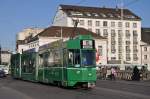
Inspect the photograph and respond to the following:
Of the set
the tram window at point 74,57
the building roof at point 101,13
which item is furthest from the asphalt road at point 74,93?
the building roof at point 101,13

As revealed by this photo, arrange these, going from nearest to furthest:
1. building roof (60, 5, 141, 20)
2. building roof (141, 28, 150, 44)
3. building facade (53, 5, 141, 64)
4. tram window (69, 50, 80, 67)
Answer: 1. tram window (69, 50, 80, 67)
2. building facade (53, 5, 141, 64)
3. building roof (60, 5, 141, 20)
4. building roof (141, 28, 150, 44)

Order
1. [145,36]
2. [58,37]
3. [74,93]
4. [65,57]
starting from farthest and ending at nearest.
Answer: [145,36] → [58,37] → [65,57] → [74,93]

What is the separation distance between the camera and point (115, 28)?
151125 mm

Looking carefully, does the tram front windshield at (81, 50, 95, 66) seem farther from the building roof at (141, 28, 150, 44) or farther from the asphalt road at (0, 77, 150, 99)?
the building roof at (141, 28, 150, 44)

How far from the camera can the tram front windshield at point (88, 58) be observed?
2770cm

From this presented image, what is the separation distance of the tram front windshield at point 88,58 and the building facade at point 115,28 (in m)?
117

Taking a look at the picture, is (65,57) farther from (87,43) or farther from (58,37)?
(58,37)

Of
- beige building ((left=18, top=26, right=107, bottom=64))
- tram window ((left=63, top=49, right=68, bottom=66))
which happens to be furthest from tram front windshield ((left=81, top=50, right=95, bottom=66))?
beige building ((left=18, top=26, right=107, bottom=64))

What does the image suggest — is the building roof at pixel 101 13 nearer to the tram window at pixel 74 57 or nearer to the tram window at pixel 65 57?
the tram window at pixel 65 57

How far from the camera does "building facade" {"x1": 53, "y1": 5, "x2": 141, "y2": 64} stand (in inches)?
5787

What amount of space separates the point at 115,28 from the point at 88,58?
124m

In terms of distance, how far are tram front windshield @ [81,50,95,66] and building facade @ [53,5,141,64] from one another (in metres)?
117

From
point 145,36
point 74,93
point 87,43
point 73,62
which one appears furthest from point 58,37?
point 74,93

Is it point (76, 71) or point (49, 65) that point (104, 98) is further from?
point (49, 65)
